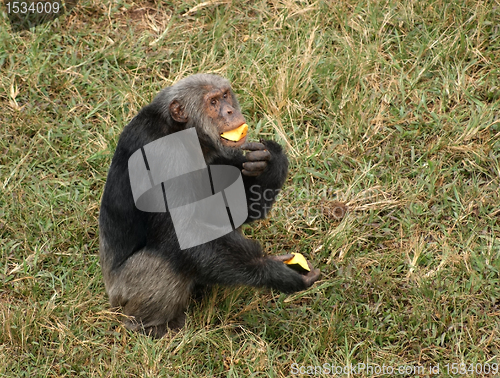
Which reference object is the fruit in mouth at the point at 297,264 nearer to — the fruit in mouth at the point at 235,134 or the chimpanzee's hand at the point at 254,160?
the chimpanzee's hand at the point at 254,160

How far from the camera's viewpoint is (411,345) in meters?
5.75

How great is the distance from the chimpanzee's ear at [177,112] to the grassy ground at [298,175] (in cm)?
158

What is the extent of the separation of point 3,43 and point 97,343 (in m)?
4.33

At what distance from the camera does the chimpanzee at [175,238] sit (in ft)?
18.1

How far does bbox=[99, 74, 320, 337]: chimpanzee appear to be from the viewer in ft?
18.1

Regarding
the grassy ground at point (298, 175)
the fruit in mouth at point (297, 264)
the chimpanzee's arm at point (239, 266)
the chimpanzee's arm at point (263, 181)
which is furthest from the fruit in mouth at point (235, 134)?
the grassy ground at point (298, 175)

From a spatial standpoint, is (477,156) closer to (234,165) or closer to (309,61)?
(309,61)

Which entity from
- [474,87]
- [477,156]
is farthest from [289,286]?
[474,87]

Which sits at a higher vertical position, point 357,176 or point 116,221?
point 116,221

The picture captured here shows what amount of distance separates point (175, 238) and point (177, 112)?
106 centimetres
